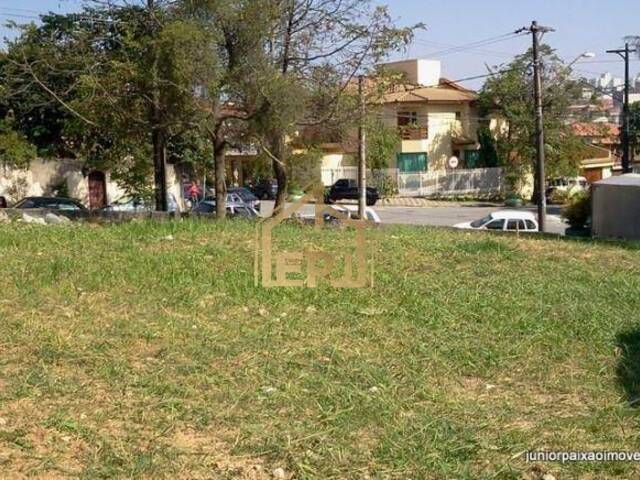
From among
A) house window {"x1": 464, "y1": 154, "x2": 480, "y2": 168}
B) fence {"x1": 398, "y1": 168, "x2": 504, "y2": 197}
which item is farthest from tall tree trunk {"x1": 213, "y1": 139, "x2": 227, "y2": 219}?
house window {"x1": 464, "y1": 154, "x2": 480, "y2": 168}

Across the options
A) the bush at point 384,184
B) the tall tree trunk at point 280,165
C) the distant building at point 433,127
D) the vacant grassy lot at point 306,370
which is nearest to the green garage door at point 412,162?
the distant building at point 433,127

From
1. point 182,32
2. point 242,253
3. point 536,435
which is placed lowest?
point 536,435

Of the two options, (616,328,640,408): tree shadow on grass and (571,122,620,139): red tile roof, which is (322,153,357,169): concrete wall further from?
(616,328,640,408): tree shadow on grass

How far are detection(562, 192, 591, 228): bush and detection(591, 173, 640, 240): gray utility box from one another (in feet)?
6.68

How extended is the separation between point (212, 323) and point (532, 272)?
3.91 metres

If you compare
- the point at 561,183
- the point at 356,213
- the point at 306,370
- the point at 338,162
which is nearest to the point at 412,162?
the point at 338,162

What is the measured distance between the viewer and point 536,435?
4.45 meters

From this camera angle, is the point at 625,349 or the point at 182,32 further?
the point at 182,32

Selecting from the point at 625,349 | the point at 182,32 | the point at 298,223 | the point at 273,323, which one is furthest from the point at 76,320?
the point at 182,32

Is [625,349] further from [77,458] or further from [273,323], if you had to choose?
[77,458]

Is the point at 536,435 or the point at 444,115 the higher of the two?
the point at 444,115

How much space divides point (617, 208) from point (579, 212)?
3616mm

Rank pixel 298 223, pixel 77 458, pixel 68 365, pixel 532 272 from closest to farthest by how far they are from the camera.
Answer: pixel 77 458
pixel 68 365
pixel 532 272
pixel 298 223

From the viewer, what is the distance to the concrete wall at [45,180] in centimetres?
3112
